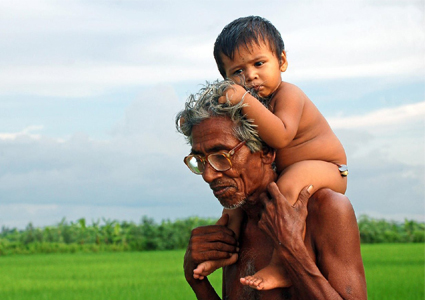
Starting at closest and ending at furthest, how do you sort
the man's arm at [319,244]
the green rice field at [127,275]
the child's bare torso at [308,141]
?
the man's arm at [319,244] < the child's bare torso at [308,141] < the green rice field at [127,275]

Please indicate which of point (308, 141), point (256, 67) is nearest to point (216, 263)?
point (308, 141)

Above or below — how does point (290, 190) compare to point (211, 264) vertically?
above

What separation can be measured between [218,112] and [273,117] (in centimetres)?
31

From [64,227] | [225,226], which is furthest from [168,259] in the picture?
[225,226]

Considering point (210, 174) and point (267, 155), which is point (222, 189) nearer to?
point (210, 174)

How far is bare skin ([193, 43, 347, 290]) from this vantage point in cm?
342

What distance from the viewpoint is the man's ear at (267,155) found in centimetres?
359

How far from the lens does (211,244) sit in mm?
3732

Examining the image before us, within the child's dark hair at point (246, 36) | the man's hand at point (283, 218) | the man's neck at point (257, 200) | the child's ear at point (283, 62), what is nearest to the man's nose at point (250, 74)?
the child's dark hair at point (246, 36)

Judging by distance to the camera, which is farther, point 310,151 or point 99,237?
point 99,237

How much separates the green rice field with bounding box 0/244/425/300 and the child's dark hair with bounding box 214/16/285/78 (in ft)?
23.8

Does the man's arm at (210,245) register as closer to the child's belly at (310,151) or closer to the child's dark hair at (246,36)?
the child's belly at (310,151)

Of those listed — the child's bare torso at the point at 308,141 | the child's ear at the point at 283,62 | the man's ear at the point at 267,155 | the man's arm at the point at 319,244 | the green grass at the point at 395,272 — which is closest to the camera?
the man's arm at the point at 319,244

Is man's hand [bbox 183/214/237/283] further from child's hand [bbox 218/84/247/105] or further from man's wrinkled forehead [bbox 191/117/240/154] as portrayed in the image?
child's hand [bbox 218/84/247/105]
